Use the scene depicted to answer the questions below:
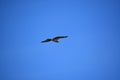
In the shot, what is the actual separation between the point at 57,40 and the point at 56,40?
0.24 feet

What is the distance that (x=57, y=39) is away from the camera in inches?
407

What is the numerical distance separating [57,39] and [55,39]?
144mm

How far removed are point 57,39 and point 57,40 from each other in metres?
0.09

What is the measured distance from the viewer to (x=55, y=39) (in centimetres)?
1037

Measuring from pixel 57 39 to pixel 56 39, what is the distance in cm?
7

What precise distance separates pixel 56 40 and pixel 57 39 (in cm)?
11

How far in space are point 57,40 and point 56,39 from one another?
12cm

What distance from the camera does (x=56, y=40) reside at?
10.4m

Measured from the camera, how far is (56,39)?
10.3 m

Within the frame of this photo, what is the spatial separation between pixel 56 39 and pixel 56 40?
0.08 m

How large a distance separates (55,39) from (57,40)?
159 millimetres

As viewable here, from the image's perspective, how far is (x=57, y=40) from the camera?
10398mm
